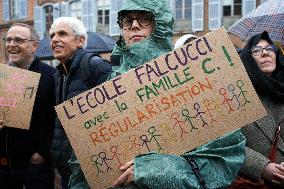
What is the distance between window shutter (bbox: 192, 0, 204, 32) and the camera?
16.3 metres

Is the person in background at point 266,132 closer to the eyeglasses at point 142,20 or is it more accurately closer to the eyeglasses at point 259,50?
the eyeglasses at point 259,50

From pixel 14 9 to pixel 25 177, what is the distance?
20.5 m

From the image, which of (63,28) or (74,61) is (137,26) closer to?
(74,61)

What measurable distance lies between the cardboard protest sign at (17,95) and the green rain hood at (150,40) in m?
1.11

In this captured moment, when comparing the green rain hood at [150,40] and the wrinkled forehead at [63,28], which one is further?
the wrinkled forehead at [63,28]

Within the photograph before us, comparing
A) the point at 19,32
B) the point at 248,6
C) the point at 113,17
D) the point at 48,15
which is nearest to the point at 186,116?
the point at 19,32


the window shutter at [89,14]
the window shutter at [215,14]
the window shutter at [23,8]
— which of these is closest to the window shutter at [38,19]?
the window shutter at [23,8]

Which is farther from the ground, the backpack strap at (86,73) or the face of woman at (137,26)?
the face of woman at (137,26)

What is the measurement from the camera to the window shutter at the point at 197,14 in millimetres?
16266

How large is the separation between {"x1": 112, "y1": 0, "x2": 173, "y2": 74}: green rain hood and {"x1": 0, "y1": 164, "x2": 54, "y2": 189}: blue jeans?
4.64 ft

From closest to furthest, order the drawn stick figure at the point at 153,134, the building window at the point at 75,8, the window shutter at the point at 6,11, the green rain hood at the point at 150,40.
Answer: the drawn stick figure at the point at 153,134
the green rain hood at the point at 150,40
the building window at the point at 75,8
the window shutter at the point at 6,11

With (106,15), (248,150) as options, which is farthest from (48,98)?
(106,15)

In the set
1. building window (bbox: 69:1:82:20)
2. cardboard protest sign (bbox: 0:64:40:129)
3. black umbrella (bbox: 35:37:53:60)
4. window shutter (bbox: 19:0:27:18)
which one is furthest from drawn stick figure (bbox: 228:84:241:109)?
window shutter (bbox: 19:0:27:18)

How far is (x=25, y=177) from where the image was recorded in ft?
9.89
